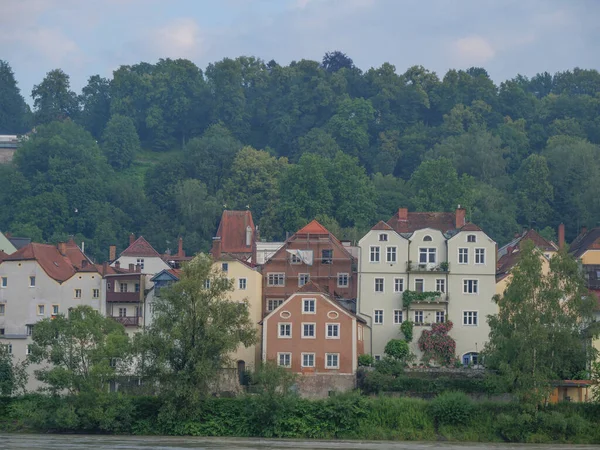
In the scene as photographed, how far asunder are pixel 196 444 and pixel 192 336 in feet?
23.3

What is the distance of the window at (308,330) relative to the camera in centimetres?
8838

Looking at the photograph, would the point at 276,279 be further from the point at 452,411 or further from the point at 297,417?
the point at 452,411

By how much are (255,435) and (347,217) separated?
6020 cm

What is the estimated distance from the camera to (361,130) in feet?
594

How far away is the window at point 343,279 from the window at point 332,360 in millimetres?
11495

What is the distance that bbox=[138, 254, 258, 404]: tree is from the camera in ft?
265

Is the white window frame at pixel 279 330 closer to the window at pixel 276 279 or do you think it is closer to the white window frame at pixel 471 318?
the window at pixel 276 279

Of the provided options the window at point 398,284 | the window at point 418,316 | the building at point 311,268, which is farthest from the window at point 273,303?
the window at point 418,316

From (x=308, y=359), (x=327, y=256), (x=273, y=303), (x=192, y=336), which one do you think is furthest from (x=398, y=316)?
(x=192, y=336)

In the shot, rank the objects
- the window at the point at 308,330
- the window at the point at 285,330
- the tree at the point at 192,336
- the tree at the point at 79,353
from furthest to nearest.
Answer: the window at the point at 285,330 < the window at the point at 308,330 < the tree at the point at 79,353 < the tree at the point at 192,336

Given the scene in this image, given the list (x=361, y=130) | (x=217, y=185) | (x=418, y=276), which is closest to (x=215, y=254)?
(x=418, y=276)

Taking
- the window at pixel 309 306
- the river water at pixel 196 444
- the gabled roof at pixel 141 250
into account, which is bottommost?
the river water at pixel 196 444

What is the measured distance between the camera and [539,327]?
7844 cm

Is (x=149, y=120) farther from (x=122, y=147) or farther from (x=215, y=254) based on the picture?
(x=215, y=254)
